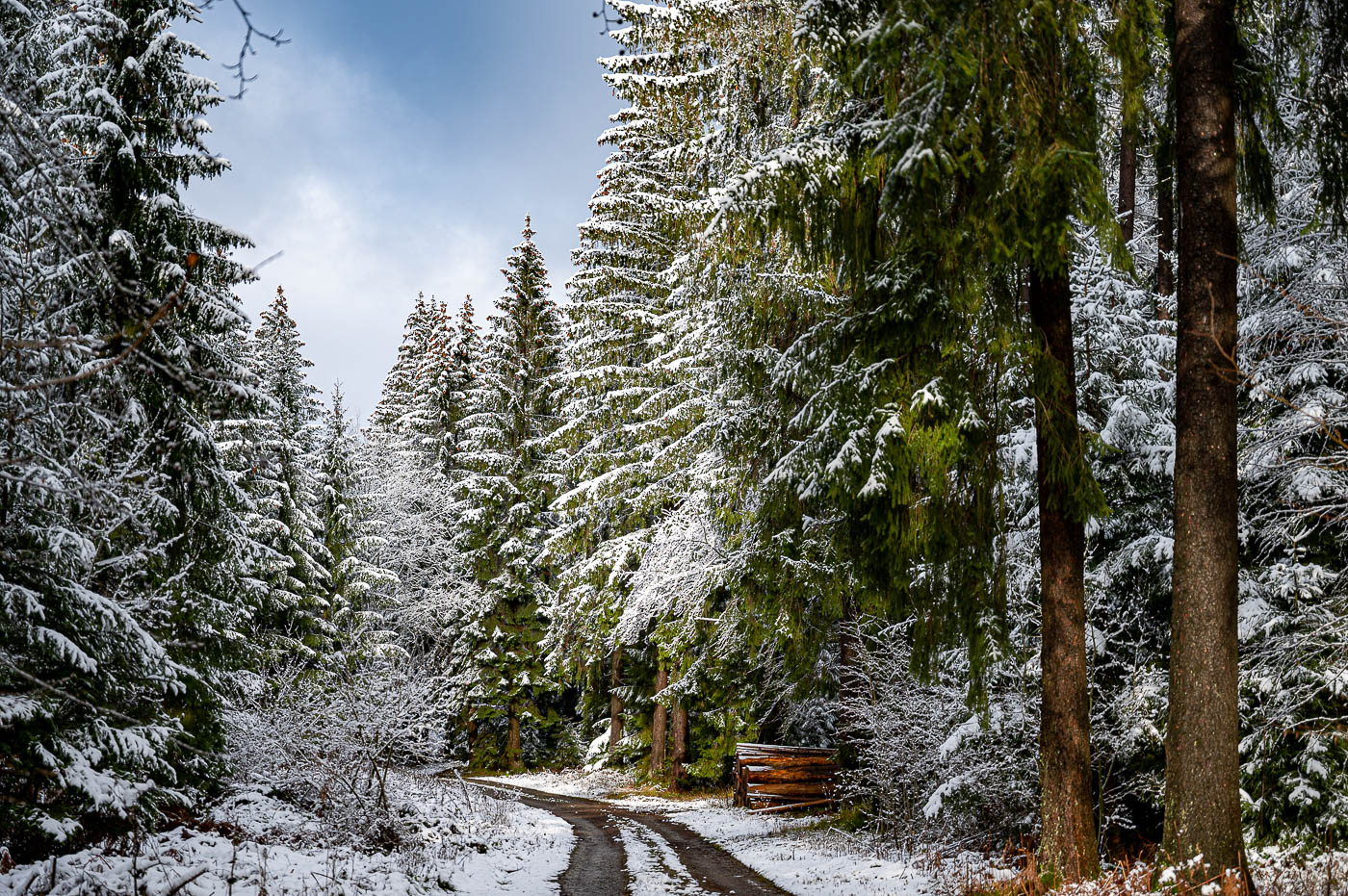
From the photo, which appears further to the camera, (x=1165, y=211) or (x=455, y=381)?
(x=455, y=381)

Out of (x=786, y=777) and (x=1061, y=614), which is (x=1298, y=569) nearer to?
(x=1061, y=614)

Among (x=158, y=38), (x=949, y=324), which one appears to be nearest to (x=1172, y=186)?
(x=949, y=324)

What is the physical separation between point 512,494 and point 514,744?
9621 mm

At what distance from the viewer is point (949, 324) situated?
695 centimetres

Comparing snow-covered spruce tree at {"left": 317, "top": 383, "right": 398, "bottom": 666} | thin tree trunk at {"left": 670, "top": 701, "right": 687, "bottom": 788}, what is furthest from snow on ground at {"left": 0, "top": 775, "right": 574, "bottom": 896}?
snow-covered spruce tree at {"left": 317, "top": 383, "right": 398, "bottom": 666}

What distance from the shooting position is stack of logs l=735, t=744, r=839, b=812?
1546cm

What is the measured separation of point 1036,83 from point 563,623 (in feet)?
64.5

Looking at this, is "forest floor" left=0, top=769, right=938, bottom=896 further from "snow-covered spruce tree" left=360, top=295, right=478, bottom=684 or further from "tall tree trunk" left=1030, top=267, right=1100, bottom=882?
"snow-covered spruce tree" left=360, top=295, right=478, bottom=684

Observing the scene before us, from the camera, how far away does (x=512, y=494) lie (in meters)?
30.0

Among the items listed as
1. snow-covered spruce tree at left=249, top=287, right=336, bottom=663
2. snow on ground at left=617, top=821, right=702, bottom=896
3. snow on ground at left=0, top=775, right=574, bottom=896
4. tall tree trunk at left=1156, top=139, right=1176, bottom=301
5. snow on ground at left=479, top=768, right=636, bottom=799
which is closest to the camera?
snow on ground at left=0, top=775, right=574, bottom=896

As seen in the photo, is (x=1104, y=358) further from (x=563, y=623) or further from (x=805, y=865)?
(x=563, y=623)

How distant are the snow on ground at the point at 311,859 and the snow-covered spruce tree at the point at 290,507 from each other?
1004 cm

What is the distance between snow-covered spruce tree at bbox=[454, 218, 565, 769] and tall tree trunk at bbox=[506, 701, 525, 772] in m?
0.04

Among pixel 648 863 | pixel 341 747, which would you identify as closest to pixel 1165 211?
pixel 648 863
